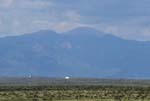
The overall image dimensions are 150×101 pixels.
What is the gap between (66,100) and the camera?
7550 centimetres

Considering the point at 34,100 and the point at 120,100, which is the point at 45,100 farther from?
the point at 120,100

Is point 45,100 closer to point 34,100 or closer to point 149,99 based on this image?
point 34,100

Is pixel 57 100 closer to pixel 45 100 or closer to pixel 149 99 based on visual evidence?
pixel 45 100

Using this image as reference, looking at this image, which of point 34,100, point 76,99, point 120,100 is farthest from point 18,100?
point 120,100

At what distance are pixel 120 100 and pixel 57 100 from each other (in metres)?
7.83

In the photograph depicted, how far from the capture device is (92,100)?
74438 millimetres

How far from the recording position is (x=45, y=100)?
242 feet

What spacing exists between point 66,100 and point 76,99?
2193 mm

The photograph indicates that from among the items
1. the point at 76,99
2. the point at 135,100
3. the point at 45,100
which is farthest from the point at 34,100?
the point at 135,100

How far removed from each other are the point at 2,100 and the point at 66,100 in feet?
25.9

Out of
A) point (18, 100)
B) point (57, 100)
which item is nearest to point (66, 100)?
point (57, 100)

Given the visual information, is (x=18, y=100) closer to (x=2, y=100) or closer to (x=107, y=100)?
(x=2, y=100)

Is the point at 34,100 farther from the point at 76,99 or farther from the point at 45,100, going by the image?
the point at 76,99

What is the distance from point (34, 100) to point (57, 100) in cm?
290
